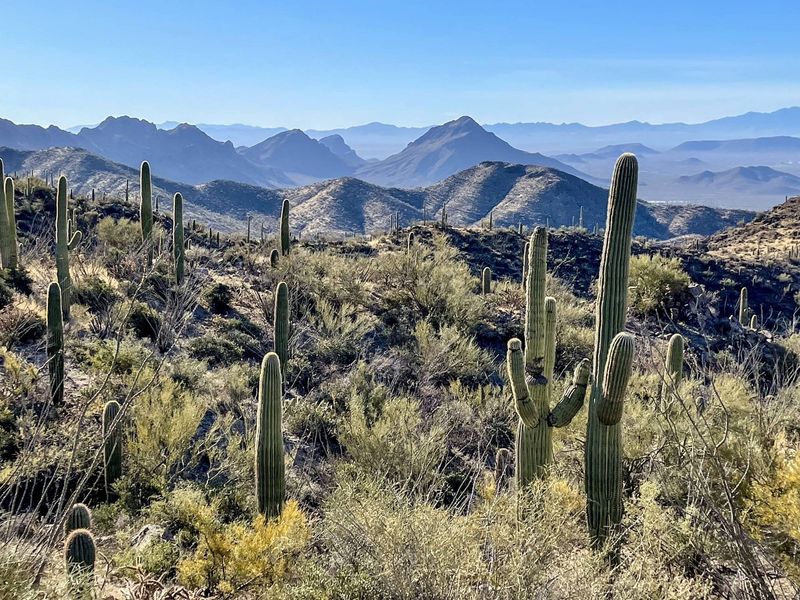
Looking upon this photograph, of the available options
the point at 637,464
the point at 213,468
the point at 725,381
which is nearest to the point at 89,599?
the point at 213,468

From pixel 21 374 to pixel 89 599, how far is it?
7793 millimetres

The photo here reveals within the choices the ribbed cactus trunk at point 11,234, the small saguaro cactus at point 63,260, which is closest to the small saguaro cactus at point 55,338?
the small saguaro cactus at point 63,260

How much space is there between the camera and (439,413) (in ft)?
38.9

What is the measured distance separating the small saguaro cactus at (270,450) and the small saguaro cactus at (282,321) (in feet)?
16.8

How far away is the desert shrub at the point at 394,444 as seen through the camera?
369 inches

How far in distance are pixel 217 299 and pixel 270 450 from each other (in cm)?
1118

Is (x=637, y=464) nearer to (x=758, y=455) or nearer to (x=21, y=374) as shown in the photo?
(x=758, y=455)

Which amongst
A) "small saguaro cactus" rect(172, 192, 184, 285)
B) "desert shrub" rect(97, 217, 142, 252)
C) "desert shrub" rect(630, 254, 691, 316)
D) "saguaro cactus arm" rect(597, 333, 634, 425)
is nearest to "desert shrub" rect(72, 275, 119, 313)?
"small saguaro cactus" rect(172, 192, 184, 285)

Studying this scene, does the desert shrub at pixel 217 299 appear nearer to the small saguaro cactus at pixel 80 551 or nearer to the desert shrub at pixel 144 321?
the desert shrub at pixel 144 321

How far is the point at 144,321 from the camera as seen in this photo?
592 inches

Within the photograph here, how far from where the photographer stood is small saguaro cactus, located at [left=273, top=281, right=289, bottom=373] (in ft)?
42.4

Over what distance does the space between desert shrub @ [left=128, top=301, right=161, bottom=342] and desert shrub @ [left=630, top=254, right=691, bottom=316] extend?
17.5 m

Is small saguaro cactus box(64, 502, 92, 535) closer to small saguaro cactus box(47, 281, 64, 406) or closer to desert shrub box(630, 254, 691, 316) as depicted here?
small saguaro cactus box(47, 281, 64, 406)

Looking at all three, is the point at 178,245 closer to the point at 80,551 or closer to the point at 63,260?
the point at 63,260
